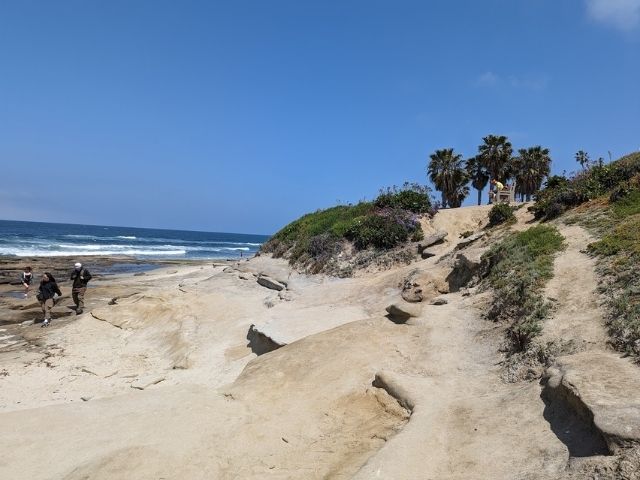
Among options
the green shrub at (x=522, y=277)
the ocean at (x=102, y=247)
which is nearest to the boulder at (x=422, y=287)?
the green shrub at (x=522, y=277)

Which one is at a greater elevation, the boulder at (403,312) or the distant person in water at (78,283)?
the boulder at (403,312)

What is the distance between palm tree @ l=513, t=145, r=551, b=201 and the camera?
44906 millimetres

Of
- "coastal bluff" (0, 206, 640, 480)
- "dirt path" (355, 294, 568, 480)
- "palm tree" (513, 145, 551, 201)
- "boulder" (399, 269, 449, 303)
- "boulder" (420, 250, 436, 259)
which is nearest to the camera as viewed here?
"dirt path" (355, 294, 568, 480)

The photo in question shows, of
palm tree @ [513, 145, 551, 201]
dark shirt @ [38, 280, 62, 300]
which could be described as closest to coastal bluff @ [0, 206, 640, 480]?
dark shirt @ [38, 280, 62, 300]

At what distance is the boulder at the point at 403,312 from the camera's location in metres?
10.0

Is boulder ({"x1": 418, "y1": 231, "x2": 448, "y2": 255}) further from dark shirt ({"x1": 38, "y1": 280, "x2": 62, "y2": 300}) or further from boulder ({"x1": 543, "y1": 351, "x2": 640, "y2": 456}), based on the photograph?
dark shirt ({"x1": 38, "y1": 280, "x2": 62, "y2": 300})

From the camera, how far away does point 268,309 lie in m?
14.8

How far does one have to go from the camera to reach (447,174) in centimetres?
3872

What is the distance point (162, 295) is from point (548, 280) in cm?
1322

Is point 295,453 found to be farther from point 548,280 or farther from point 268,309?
point 268,309

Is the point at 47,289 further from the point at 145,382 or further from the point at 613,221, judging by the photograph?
the point at 613,221

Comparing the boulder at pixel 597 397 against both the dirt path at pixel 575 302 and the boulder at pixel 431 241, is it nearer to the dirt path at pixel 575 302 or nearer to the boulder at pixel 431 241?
the dirt path at pixel 575 302

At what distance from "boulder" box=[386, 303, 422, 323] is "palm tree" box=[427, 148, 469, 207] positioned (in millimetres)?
29729

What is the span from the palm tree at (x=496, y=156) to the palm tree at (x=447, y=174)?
389cm
